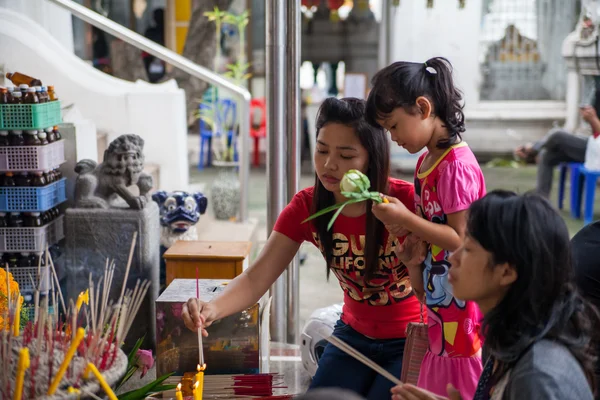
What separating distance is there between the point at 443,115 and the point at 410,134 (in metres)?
0.12

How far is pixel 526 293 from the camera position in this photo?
5.04 ft

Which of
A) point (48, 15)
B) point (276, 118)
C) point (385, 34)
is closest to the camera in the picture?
point (276, 118)

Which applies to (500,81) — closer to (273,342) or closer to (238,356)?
(273,342)

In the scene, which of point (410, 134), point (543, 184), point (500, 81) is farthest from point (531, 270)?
point (500, 81)

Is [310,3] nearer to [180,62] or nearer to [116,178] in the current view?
[180,62]

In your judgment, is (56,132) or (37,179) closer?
(37,179)

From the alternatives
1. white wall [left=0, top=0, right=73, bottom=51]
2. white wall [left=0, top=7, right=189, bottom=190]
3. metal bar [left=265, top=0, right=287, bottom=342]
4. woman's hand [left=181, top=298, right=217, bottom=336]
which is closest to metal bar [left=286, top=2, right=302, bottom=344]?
metal bar [left=265, top=0, right=287, bottom=342]

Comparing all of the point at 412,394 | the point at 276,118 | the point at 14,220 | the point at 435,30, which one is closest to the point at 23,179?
the point at 14,220

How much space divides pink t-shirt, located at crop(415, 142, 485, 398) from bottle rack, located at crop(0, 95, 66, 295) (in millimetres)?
1982

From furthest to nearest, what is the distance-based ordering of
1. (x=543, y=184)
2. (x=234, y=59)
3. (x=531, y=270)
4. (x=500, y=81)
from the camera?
(x=234, y=59) → (x=500, y=81) → (x=543, y=184) → (x=531, y=270)

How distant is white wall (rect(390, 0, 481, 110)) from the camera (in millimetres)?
10234

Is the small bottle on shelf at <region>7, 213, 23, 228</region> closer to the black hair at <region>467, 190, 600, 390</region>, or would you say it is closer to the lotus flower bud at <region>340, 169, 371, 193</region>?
the lotus flower bud at <region>340, 169, 371, 193</region>

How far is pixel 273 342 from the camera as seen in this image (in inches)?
149

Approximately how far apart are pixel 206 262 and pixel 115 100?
7.47ft
